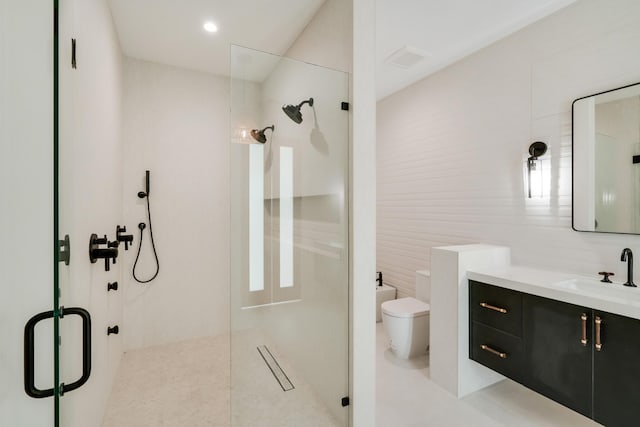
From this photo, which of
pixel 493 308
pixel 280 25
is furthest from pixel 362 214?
pixel 280 25

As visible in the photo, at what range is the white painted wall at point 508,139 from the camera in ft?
6.52

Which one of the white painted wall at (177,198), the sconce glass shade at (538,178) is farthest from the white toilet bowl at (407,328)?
the white painted wall at (177,198)

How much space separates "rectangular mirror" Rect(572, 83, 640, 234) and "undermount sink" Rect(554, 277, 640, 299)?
0.34 metres

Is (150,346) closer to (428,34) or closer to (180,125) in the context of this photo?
(180,125)

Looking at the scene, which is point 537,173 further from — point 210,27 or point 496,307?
point 210,27

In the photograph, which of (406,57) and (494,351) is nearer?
(494,351)

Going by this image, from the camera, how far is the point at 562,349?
1711 millimetres

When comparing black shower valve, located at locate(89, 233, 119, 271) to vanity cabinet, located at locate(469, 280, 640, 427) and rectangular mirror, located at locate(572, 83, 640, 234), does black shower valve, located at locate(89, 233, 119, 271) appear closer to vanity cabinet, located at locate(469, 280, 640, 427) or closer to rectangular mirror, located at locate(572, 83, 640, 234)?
vanity cabinet, located at locate(469, 280, 640, 427)

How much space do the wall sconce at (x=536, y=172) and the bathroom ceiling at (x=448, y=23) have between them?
969 mm

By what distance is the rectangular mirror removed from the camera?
6.10 ft

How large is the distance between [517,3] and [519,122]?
0.84 metres

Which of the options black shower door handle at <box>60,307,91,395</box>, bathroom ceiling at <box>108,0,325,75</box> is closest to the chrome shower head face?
bathroom ceiling at <box>108,0,325,75</box>
